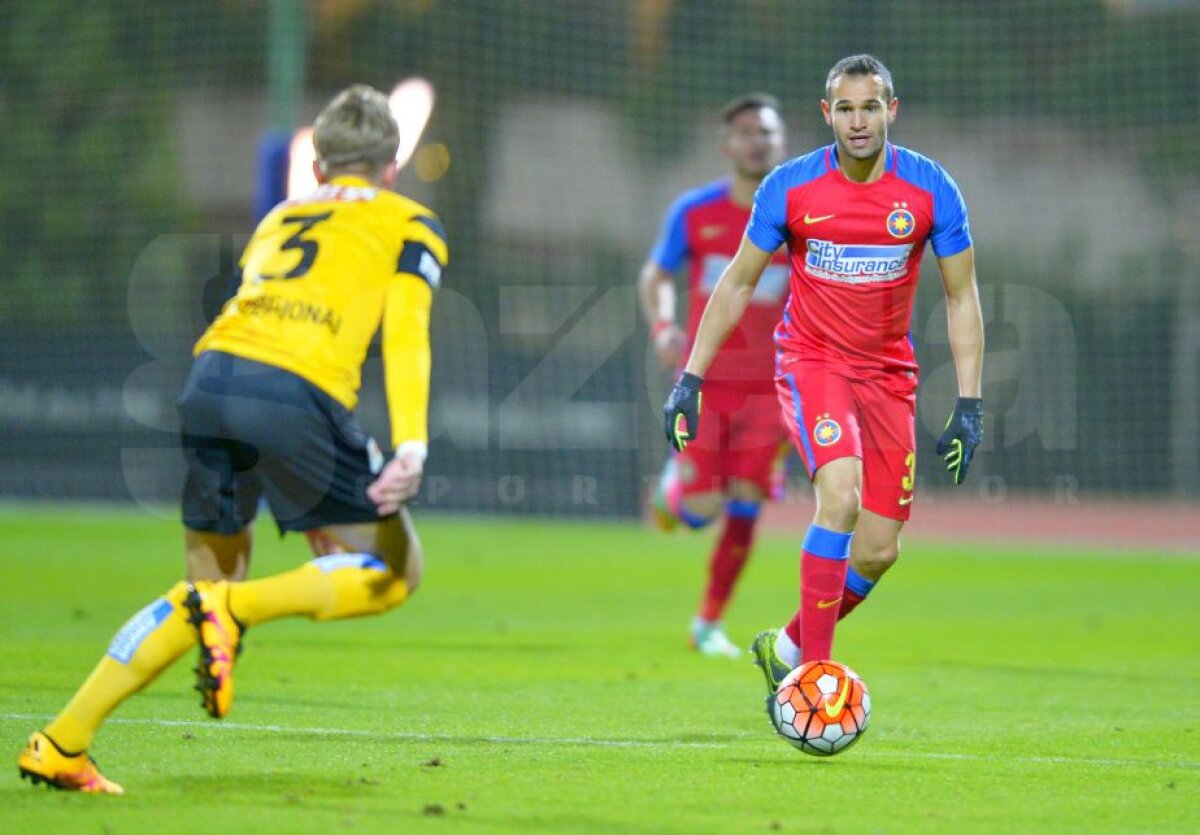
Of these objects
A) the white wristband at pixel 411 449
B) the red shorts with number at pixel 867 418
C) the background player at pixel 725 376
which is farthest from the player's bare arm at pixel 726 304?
the background player at pixel 725 376

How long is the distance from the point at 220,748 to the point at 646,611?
254 inches

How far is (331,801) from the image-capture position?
180 inches

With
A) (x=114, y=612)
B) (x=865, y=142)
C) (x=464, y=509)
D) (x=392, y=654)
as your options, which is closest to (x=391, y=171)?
(x=865, y=142)

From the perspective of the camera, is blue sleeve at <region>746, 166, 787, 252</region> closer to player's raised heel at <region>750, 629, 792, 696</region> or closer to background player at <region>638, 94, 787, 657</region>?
player's raised heel at <region>750, 629, 792, 696</region>

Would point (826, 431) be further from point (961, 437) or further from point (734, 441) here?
point (734, 441)

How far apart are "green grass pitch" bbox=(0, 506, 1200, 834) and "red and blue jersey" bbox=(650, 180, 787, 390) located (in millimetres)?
1570

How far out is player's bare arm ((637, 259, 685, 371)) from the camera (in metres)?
9.39

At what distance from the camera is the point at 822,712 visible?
549cm

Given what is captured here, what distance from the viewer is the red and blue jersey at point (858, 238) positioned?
6.27 m

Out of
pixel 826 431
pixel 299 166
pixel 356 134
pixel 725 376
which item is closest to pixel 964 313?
pixel 826 431

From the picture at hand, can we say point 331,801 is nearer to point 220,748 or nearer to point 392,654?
point 220,748

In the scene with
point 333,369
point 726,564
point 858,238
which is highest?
point 858,238

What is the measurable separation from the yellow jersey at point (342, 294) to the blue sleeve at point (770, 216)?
5.48 feet

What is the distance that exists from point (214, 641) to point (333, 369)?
93 cm
